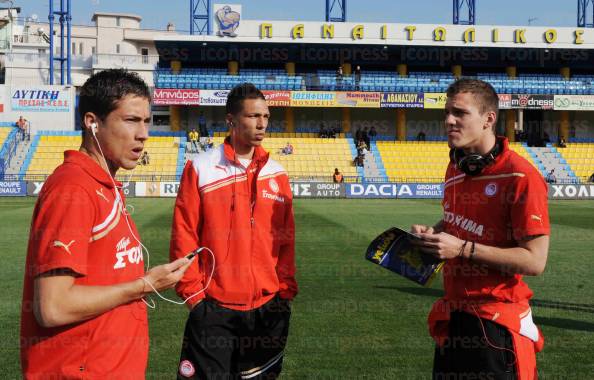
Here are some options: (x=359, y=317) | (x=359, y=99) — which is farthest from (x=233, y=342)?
(x=359, y=99)

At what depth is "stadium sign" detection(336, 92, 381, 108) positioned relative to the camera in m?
45.9

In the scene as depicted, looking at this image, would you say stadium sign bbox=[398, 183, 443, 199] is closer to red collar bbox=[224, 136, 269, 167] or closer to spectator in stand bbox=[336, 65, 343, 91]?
spectator in stand bbox=[336, 65, 343, 91]

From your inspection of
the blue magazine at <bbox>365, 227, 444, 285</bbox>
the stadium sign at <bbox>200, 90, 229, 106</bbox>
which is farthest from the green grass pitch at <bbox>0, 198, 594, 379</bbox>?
the stadium sign at <bbox>200, 90, 229, 106</bbox>

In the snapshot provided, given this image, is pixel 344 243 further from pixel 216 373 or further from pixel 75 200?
pixel 75 200

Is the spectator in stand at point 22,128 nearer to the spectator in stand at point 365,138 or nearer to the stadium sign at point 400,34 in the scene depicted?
the stadium sign at point 400,34

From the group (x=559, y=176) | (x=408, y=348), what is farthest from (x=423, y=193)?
(x=408, y=348)

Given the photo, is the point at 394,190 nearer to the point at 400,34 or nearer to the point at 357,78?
the point at 357,78

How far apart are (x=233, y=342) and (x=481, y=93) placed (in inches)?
87.7

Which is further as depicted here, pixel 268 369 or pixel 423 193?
pixel 423 193

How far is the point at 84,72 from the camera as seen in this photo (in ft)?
186

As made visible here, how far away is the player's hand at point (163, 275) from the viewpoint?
2.85 m

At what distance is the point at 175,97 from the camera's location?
149 ft

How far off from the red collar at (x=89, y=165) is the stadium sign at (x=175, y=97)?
1690 inches

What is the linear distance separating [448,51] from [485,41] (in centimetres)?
273
